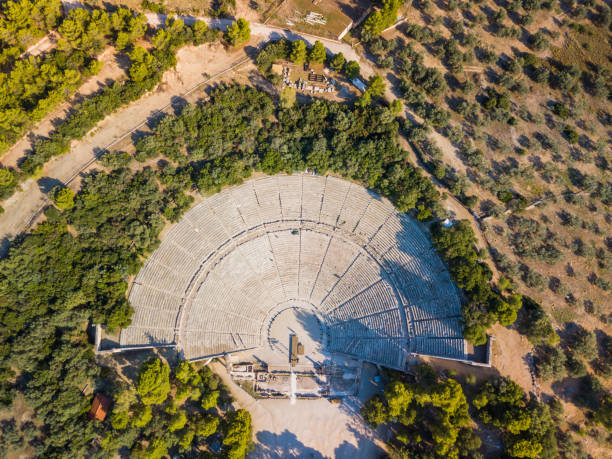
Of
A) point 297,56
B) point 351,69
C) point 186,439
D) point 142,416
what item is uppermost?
point 297,56

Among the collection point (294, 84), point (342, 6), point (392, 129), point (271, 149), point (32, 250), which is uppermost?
point (342, 6)

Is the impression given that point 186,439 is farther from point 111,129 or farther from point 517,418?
point 111,129

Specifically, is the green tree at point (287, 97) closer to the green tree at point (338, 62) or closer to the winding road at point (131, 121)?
the green tree at point (338, 62)

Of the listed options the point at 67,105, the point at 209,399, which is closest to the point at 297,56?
the point at 67,105

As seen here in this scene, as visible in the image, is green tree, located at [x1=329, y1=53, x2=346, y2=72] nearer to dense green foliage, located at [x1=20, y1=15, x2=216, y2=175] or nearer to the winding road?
the winding road

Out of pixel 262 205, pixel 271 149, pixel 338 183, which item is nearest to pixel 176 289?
pixel 262 205

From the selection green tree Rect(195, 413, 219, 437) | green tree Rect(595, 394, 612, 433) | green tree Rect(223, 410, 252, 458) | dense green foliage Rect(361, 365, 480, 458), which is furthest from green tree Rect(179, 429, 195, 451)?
green tree Rect(595, 394, 612, 433)

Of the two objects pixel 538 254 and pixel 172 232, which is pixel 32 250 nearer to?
pixel 172 232
